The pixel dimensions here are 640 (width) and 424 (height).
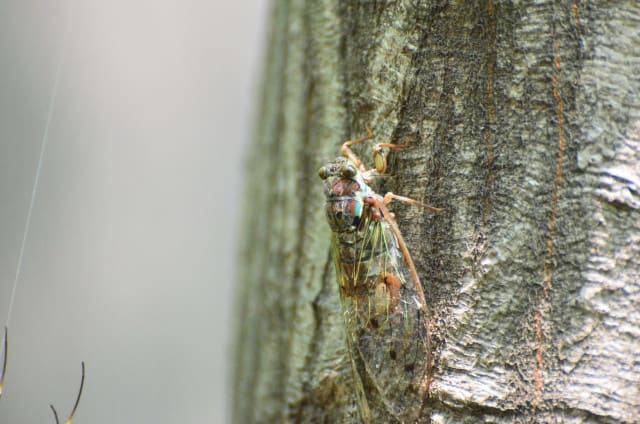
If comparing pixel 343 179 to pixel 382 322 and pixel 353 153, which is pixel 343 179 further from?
pixel 382 322

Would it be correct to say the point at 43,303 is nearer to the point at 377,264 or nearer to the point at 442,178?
the point at 377,264

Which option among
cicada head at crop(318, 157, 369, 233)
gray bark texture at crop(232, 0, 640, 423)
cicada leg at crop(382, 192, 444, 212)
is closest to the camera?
gray bark texture at crop(232, 0, 640, 423)

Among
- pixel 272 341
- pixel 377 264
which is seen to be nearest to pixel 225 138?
pixel 272 341

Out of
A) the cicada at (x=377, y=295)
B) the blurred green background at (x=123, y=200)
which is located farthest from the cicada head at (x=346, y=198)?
the blurred green background at (x=123, y=200)

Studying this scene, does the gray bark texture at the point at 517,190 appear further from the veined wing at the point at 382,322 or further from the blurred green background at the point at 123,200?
the blurred green background at the point at 123,200

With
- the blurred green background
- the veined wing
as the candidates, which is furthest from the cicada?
the blurred green background

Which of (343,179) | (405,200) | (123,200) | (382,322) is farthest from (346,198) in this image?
(123,200)

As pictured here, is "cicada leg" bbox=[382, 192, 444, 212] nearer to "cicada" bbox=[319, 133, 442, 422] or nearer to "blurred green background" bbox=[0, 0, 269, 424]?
"cicada" bbox=[319, 133, 442, 422]
